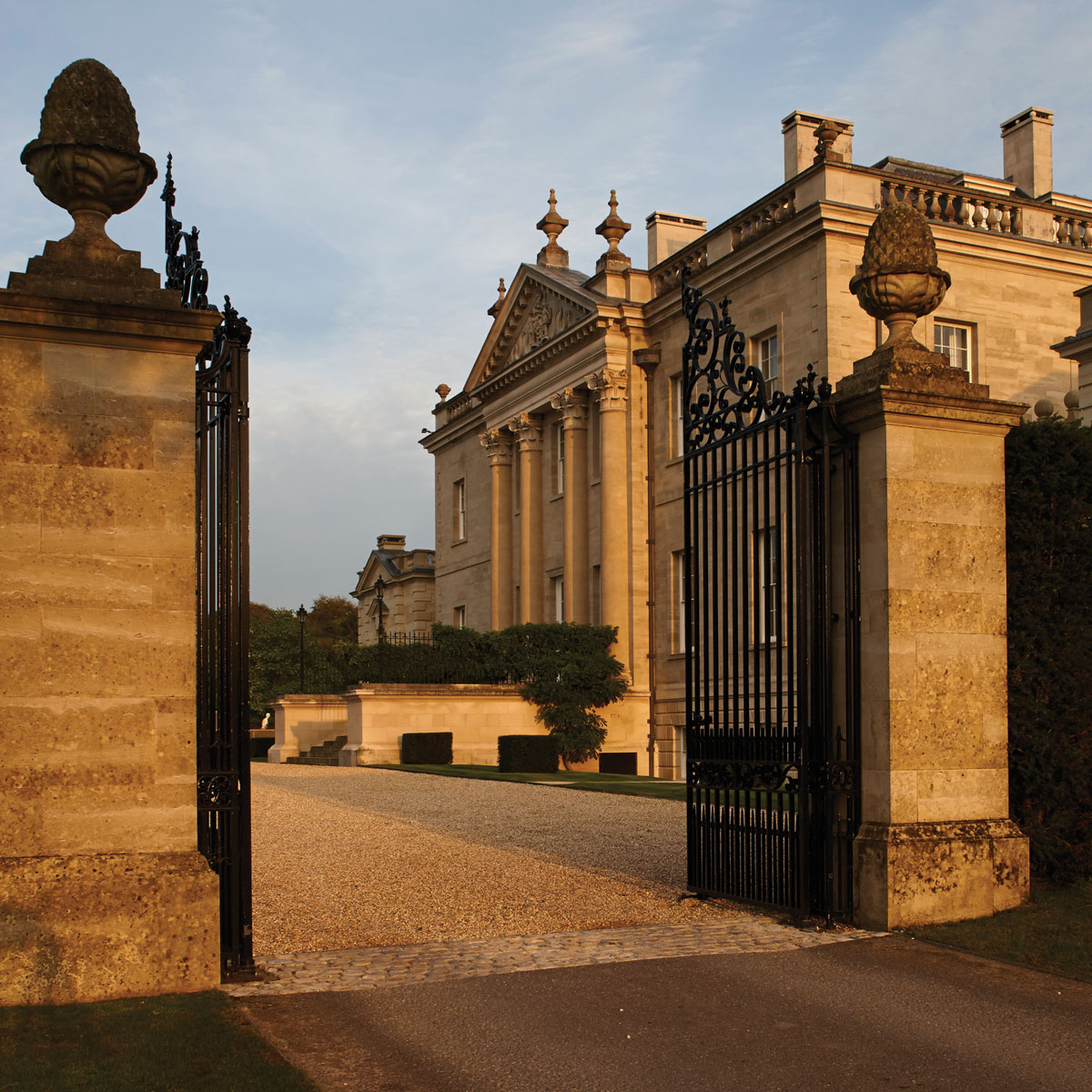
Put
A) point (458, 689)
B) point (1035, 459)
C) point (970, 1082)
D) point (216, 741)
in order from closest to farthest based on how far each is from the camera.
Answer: point (970, 1082), point (216, 741), point (1035, 459), point (458, 689)

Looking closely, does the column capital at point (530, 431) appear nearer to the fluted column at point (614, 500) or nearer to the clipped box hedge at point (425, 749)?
the fluted column at point (614, 500)

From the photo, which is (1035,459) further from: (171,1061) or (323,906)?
(171,1061)

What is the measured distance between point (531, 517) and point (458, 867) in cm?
2522

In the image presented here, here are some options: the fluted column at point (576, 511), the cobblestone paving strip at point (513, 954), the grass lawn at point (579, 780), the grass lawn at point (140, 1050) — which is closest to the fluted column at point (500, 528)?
the fluted column at point (576, 511)

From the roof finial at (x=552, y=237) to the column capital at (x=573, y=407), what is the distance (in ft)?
21.0

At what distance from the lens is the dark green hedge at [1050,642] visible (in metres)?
8.09

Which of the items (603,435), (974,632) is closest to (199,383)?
(974,632)

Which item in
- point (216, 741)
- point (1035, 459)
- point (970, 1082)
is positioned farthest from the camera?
point (1035, 459)

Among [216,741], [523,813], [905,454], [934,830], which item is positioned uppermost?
[905,454]

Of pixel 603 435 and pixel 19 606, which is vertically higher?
pixel 603 435

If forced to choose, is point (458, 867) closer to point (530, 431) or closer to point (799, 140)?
point (799, 140)

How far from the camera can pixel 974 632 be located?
25.5 feet

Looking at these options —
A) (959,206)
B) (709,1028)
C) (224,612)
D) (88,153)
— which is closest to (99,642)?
(224,612)

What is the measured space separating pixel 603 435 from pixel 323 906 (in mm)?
23214
